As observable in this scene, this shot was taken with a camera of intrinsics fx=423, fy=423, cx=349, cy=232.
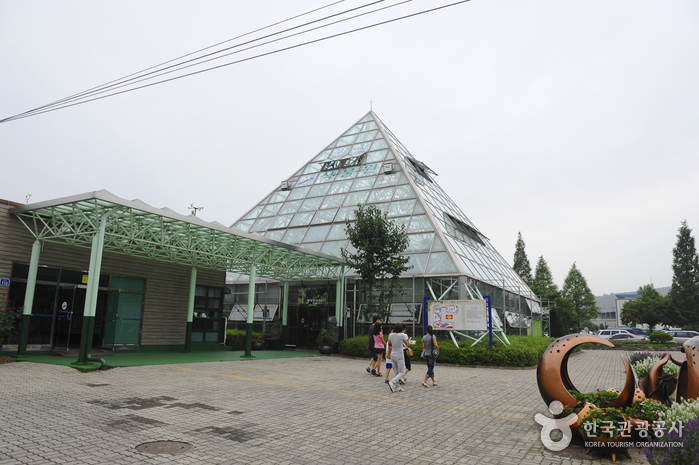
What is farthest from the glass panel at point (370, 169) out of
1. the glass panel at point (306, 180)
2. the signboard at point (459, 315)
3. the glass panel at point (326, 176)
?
the signboard at point (459, 315)

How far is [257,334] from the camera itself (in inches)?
942

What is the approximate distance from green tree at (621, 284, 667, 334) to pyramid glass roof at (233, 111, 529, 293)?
5052 centimetres

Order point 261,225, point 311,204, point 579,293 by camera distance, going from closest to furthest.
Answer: point 311,204 → point 261,225 → point 579,293

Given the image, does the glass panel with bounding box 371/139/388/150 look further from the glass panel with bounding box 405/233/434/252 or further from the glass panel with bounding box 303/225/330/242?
the glass panel with bounding box 405/233/434/252

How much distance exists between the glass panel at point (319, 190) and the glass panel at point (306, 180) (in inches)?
47.4

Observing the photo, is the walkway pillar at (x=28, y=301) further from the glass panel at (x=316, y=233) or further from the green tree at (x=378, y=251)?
the glass panel at (x=316, y=233)

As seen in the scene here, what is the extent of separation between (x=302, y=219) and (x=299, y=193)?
12.8 feet

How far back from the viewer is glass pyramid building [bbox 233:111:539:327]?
→ 74.3 ft

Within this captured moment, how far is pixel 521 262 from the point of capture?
234 feet

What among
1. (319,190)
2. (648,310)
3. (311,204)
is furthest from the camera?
(648,310)

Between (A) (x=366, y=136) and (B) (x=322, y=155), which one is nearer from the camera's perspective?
(A) (x=366, y=136)

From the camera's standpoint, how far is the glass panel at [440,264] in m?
21.4

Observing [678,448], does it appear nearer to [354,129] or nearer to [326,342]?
[326,342]

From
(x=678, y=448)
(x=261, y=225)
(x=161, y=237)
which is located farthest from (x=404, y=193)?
(x=678, y=448)
